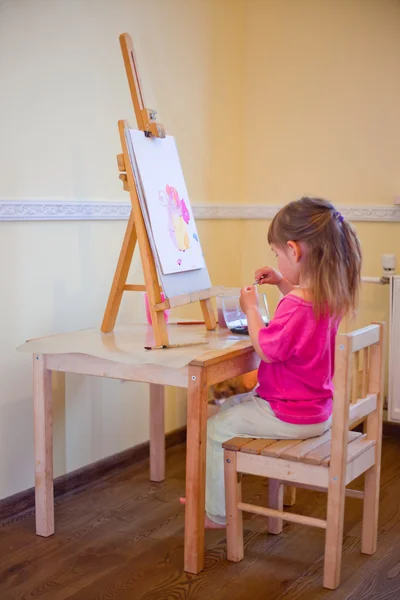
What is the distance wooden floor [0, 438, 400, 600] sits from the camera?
2117 millimetres

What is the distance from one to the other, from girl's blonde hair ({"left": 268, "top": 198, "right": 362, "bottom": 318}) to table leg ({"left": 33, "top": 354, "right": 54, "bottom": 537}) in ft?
2.73

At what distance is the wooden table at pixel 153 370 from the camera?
2.14 meters

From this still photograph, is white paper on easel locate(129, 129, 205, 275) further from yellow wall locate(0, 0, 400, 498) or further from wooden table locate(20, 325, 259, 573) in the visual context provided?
yellow wall locate(0, 0, 400, 498)

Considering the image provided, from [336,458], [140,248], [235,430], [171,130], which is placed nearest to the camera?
[336,458]

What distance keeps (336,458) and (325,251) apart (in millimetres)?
559

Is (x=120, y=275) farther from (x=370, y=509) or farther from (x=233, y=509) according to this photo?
(x=370, y=509)

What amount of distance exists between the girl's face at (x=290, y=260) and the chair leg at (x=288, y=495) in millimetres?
842

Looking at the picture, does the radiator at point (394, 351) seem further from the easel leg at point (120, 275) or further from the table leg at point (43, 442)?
the table leg at point (43, 442)

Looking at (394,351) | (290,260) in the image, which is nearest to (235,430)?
(290,260)

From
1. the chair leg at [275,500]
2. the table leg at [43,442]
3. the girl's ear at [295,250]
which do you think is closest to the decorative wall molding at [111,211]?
the table leg at [43,442]

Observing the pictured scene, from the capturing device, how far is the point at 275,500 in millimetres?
2479

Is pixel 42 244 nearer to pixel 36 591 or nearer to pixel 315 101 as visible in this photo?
pixel 36 591

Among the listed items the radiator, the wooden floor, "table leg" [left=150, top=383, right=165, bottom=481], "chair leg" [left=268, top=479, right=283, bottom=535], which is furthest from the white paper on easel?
the radiator

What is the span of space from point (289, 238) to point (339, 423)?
0.53 meters
